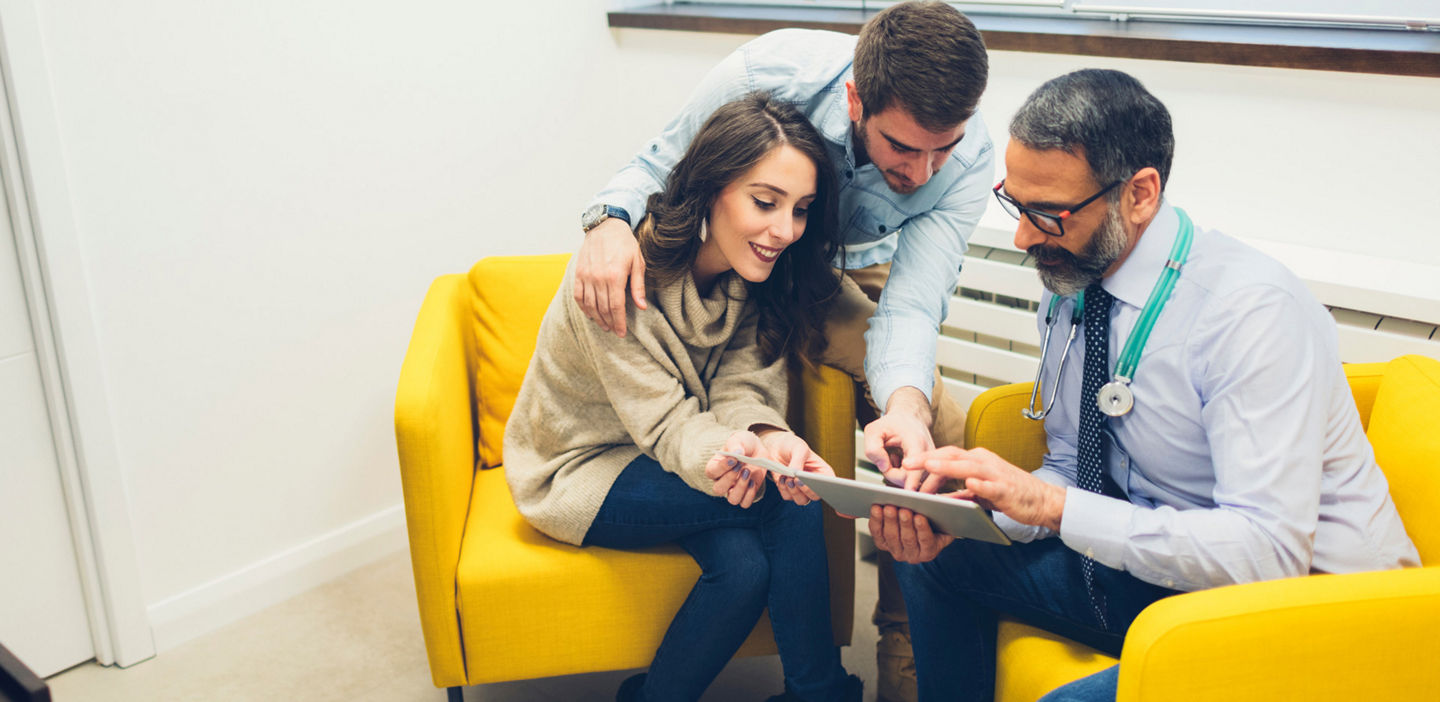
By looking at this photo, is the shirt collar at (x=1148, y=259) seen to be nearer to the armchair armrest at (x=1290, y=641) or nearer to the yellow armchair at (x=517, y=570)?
the armchair armrest at (x=1290, y=641)

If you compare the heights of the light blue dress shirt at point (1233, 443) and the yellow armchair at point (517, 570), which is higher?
the light blue dress shirt at point (1233, 443)

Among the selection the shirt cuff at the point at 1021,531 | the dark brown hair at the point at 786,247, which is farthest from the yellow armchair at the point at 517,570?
the shirt cuff at the point at 1021,531

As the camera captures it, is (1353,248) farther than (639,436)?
Answer: Yes

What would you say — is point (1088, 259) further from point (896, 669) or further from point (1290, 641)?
point (896, 669)

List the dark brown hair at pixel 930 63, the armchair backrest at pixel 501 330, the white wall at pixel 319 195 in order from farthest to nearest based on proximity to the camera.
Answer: the armchair backrest at pixel 501 330
the white wall at pixel 319 195
the dark brown hair at pixel 930 63

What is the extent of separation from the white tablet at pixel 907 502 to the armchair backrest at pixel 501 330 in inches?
29.2

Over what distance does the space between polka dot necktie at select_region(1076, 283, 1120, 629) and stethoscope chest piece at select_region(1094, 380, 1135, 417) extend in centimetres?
3

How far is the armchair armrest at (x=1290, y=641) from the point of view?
3.88ft

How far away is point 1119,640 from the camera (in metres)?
1.45

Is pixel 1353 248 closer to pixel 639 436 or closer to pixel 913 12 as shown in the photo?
pixel 913 12

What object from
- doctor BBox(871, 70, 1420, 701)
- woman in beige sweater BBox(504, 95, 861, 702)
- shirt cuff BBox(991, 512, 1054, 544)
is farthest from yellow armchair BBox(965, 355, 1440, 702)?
woman in beige sweater BBox(504, 95, 861, 702)

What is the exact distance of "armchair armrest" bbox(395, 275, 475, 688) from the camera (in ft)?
5.52

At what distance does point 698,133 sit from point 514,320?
61 cm

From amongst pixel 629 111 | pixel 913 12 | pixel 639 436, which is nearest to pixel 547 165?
pixel 629 111
